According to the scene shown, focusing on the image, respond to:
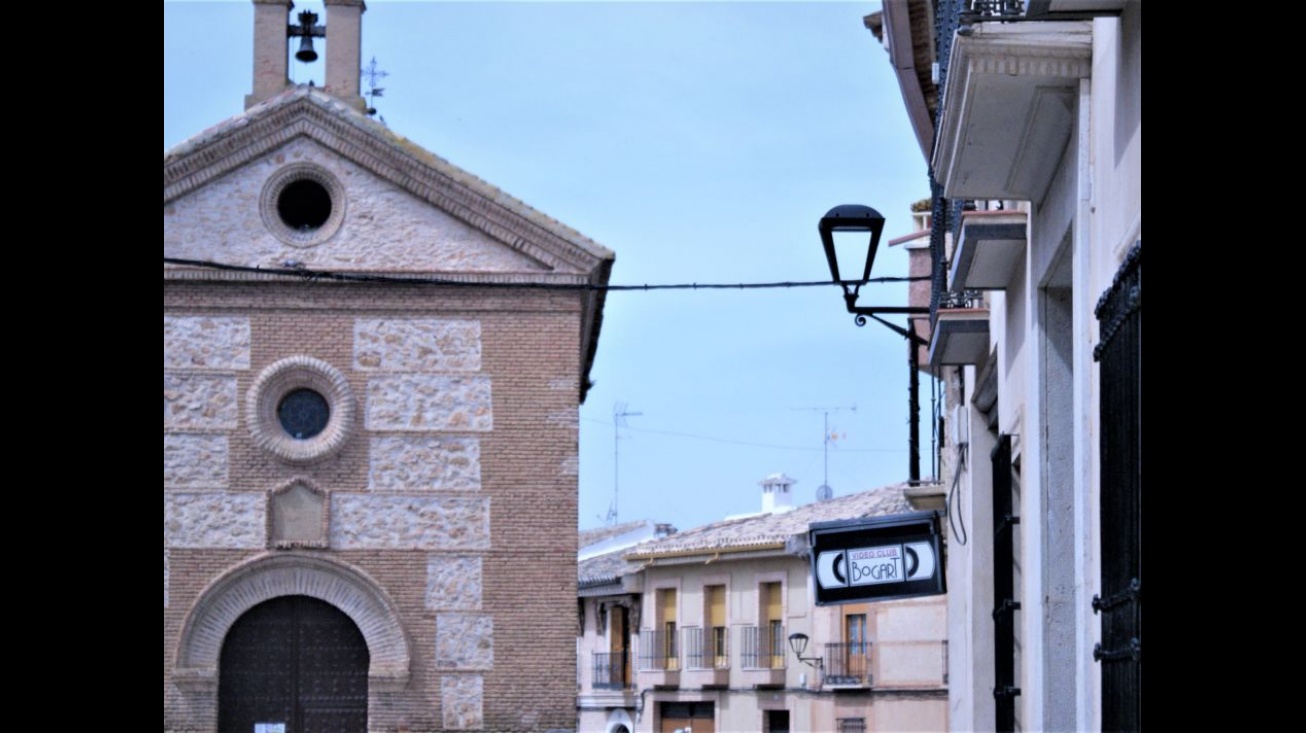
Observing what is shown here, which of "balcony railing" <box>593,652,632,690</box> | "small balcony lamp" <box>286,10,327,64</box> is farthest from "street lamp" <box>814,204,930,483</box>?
"balcony railing" <box>593,652,632,690</box>

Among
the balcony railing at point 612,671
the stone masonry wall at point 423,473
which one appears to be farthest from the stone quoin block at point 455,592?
the balcony railing at point 612,671

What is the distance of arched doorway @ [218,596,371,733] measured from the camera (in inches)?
890

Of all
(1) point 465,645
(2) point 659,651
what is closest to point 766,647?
(2) point 659,651

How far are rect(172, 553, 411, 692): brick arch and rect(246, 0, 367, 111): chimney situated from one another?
5753 mm

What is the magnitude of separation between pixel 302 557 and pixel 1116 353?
19.5 m

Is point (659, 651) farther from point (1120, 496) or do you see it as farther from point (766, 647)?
point (1120, 496)

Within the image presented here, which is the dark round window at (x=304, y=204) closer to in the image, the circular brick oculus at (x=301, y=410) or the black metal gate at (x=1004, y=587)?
the circular brick oculus at (x=301, y=410)

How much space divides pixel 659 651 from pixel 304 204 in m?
19.5

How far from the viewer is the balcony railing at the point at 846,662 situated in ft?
119

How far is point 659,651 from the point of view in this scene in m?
41.2

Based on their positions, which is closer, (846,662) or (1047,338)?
(1047,338)

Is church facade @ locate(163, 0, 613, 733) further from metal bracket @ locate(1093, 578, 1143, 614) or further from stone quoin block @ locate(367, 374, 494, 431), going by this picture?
metal bracket @ locate(1093, 578, 1143, 614)
